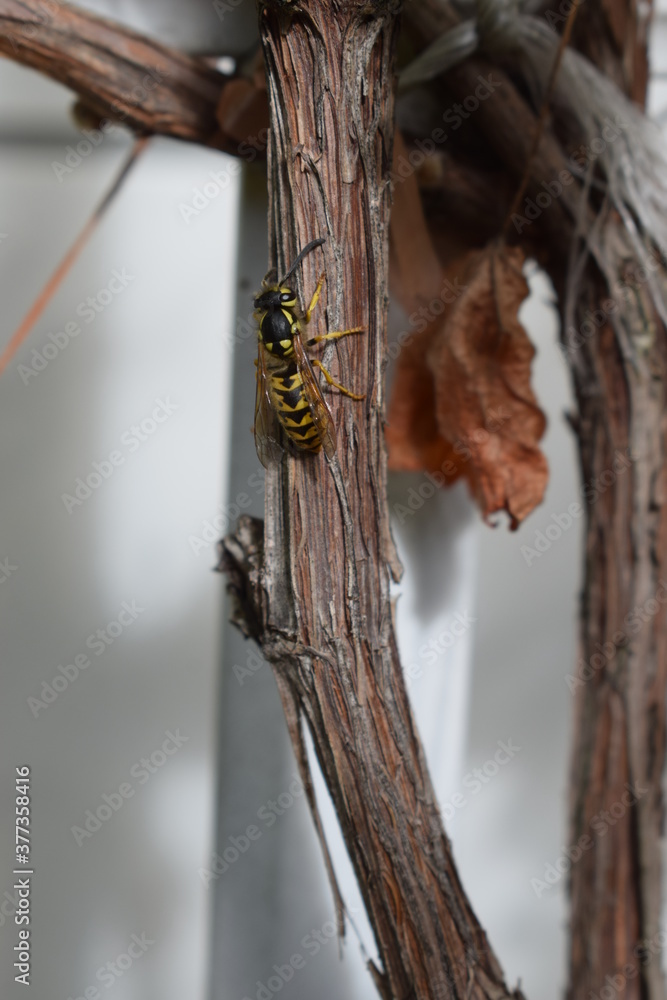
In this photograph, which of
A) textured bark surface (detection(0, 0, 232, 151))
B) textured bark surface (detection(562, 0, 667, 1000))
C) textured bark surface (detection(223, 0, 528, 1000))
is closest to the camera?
textured bark surface (detection(223, 0, 528, 1000))

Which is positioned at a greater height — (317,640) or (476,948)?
(317,640)

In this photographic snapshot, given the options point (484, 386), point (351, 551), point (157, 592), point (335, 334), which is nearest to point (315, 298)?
point (335, 334)

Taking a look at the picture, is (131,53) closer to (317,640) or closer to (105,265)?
(105,265)

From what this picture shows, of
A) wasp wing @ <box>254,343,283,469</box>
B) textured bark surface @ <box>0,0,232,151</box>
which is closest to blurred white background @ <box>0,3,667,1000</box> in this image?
textured bark surface @ <box>0,0,232,151</box>

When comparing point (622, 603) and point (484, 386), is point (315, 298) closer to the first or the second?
point (484, 386)

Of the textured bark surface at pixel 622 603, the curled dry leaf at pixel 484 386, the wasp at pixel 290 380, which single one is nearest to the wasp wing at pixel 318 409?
the wasp at pixel 290 380

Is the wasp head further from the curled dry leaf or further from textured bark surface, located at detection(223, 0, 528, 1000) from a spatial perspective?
the curled dry leaf

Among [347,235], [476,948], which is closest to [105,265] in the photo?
[347,235]

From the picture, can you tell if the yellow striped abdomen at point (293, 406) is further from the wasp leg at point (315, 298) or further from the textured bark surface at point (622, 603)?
the textured bark surface at point (622, 603)
